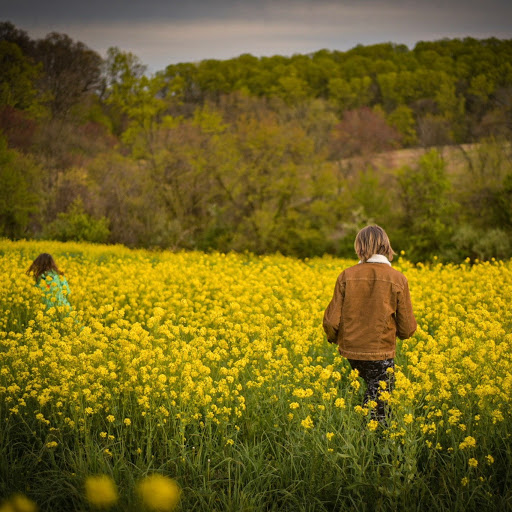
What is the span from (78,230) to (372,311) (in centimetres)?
1817

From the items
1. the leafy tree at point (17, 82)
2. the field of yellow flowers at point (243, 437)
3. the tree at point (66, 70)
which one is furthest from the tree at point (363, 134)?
the field of yellow flowers at point (243, 437)

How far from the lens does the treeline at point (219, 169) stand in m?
21.7

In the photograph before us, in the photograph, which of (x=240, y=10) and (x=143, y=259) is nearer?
(x=143, y=259)

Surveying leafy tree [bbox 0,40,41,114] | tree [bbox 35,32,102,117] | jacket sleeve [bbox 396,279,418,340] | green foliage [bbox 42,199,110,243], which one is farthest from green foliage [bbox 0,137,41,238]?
jacket sleeve [bbox 396,279,418,340]

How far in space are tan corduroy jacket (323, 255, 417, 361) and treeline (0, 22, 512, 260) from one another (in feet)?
52.4

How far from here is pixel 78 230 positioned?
2077 cm

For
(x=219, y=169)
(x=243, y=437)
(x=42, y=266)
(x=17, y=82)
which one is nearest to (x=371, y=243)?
(x=243, y=437)

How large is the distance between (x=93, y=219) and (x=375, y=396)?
60.3ft

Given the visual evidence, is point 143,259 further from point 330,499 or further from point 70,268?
point 330,499

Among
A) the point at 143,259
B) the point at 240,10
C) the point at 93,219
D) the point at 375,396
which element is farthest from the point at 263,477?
the point at 240,10

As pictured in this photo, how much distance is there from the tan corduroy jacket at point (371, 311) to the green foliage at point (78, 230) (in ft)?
57.2

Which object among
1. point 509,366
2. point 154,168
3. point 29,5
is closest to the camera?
point 509,366

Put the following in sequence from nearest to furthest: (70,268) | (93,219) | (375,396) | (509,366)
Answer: (375,396)
(509,366)
(70,268)
(93,219)

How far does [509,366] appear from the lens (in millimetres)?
5023
